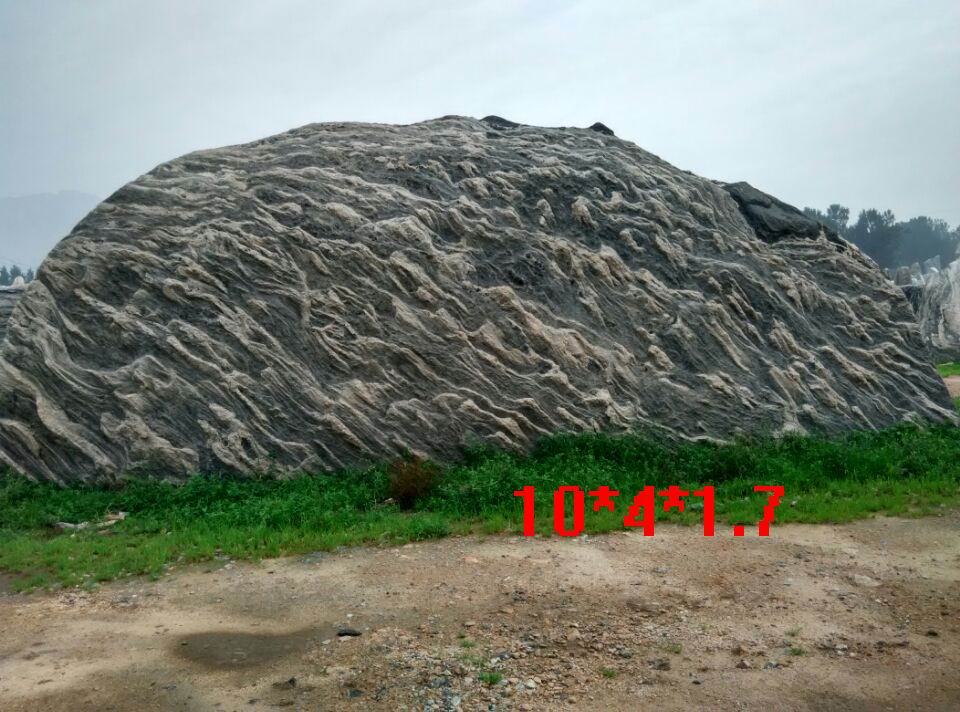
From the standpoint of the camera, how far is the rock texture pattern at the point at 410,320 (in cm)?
972

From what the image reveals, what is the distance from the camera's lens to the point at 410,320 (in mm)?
10367

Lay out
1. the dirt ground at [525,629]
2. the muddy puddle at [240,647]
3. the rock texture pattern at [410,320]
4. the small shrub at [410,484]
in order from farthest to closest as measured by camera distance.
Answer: the rock texture pattern at [410,320], the small shrub at [410,484], the muddy puddle at [240,647], the dirt ground at [525,629]

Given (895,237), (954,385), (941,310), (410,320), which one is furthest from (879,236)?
(410,320)

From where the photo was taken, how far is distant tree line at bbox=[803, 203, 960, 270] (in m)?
59.3

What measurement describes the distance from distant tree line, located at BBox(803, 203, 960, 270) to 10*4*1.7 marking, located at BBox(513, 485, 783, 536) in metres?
50.0

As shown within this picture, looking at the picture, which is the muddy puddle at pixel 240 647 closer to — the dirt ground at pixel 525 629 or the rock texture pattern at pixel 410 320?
the dirt ground at pixel 525 629

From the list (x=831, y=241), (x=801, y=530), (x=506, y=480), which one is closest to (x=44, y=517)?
(x=506, y=480)

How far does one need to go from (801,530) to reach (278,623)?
5112 mm

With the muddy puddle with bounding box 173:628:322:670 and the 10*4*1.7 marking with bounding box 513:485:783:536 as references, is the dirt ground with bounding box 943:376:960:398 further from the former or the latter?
the muddy puddle with bounding box 173:628:322:670

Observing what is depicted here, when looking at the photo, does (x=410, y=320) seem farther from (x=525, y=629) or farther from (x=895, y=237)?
(x=895, y=237)

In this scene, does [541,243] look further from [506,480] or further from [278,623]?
[278,623]

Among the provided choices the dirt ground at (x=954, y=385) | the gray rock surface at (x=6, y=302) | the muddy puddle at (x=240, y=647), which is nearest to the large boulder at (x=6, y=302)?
→ the gray rock surface at (x=6, y=302)

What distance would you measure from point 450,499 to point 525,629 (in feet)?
10.7

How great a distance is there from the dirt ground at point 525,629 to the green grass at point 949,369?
1612cm
